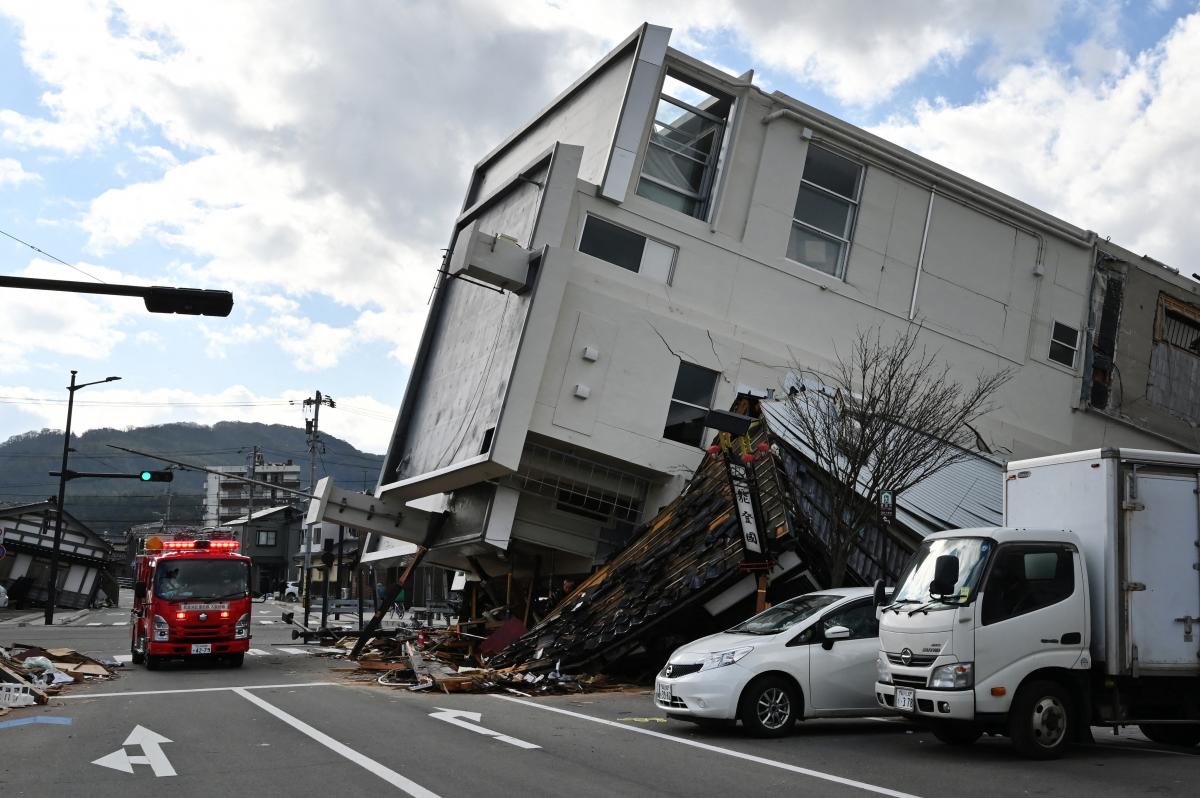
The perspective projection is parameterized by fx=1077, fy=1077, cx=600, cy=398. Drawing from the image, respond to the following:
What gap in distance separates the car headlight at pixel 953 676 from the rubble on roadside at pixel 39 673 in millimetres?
12307

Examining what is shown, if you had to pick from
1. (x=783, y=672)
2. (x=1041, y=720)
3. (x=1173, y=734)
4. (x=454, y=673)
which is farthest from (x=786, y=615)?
(x=454, y=673)

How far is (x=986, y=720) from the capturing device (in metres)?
10.1

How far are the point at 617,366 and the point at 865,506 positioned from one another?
8900 mm

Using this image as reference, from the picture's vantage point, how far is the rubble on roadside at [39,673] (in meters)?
15.5

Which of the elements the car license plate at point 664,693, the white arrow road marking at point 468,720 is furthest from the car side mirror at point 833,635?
the white arrow road marking at point 468,720

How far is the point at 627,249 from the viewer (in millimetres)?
26156

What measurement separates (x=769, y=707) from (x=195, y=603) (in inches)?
569

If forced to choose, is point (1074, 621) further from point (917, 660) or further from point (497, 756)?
point (497, 756)

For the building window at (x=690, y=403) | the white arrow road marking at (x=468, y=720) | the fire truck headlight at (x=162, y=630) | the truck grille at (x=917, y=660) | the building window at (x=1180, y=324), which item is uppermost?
the building window at (x=1180, y=324)

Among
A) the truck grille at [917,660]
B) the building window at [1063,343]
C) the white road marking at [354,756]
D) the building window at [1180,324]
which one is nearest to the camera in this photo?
the white road marking at [354,756]

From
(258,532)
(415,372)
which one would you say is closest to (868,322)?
(415,372)

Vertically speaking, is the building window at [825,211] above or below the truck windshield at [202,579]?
above

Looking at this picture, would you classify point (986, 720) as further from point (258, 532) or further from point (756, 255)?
point (258, 532)

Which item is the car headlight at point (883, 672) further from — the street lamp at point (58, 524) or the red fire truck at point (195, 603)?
the street lamp at point (58, 524)
